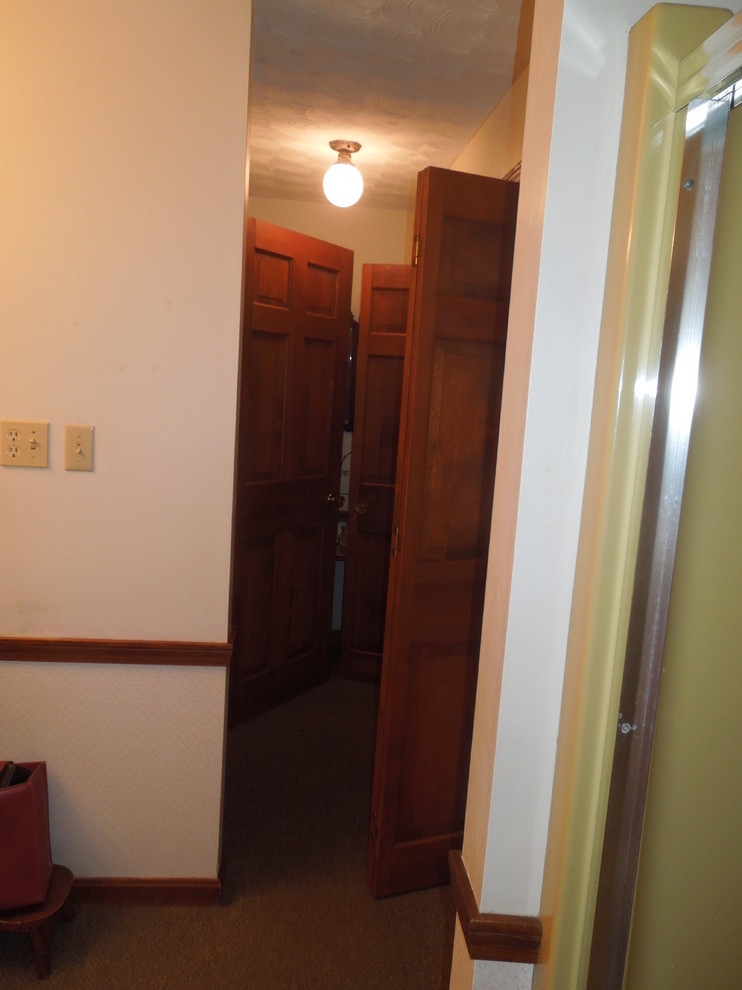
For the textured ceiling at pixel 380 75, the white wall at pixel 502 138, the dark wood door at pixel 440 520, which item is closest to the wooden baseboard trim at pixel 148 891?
the dark wood door at pixel 440 520

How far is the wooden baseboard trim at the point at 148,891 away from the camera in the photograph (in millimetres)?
1960

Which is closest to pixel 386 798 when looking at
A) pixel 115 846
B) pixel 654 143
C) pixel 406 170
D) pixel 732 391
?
pixel 115 846

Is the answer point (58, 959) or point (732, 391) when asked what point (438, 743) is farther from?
point (732, 391)

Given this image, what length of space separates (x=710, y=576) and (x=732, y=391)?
0.68ft

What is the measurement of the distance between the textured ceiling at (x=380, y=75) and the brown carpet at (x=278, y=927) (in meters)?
2.48

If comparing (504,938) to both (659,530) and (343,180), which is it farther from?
(343,180)

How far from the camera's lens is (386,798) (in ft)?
6.77

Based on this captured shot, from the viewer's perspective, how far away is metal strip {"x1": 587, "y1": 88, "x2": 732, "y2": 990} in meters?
0.76

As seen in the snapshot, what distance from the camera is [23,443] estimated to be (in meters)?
1.77

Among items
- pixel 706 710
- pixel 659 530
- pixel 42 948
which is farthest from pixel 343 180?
pixel 42 948

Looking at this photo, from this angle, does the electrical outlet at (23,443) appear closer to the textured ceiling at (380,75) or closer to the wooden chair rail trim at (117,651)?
the wooden chair rail trim at (117,651)

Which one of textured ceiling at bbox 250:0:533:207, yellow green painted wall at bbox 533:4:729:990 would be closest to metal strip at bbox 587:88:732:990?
yellow green painted wall at bbox 533:4:729:990

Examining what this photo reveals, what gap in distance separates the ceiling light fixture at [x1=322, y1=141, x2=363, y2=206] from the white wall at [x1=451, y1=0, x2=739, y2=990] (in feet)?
7.04

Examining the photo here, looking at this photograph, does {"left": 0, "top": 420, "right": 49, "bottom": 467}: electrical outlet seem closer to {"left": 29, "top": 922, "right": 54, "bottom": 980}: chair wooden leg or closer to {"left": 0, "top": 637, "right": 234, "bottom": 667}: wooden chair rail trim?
{"left": 0, "top": 637, "right": 234, "bottom": 667}: wooden chair rail trim
